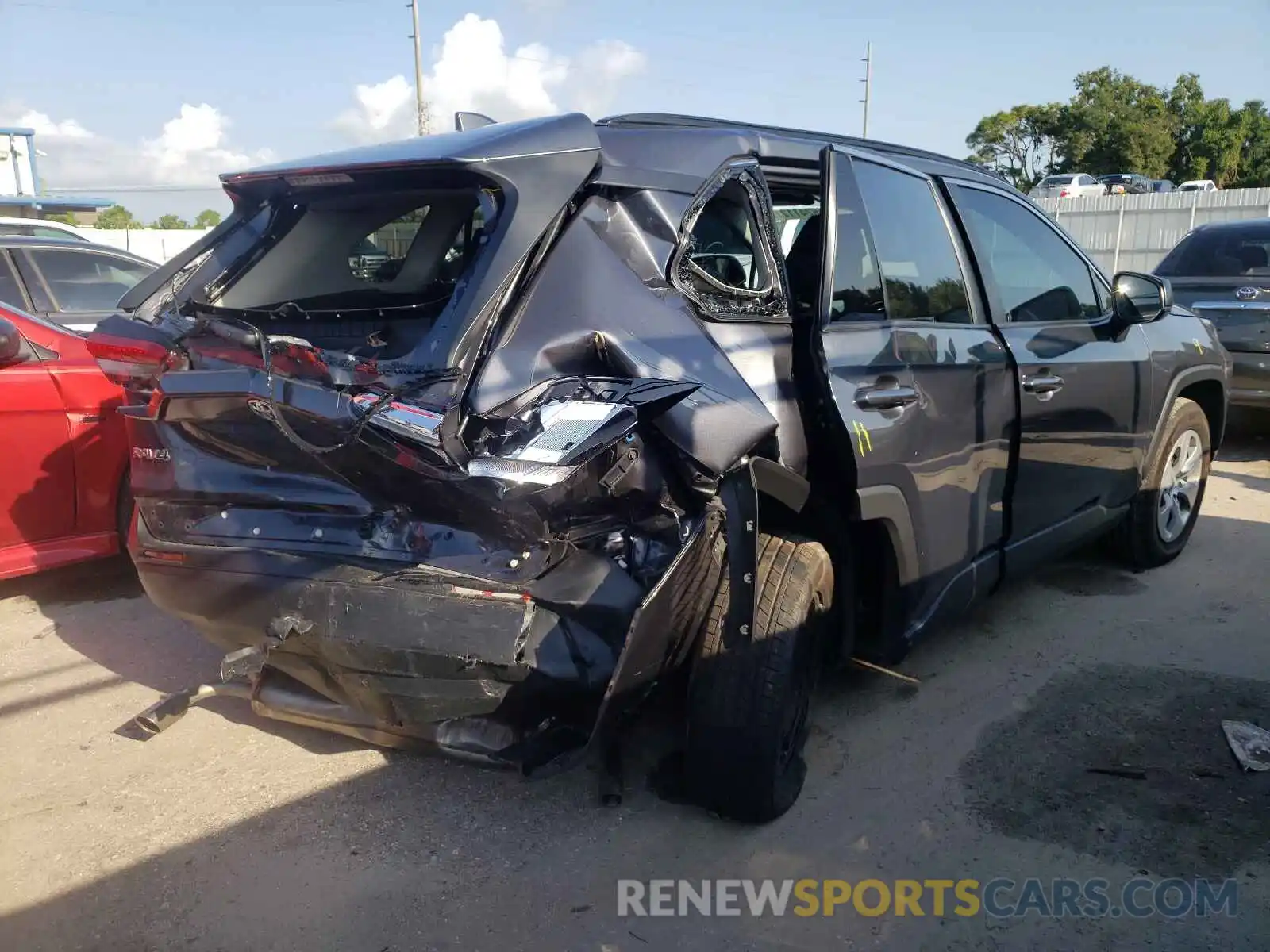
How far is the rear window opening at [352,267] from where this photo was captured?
287cm

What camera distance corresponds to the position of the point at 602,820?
10.0ft

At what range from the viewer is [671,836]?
296 centimetres

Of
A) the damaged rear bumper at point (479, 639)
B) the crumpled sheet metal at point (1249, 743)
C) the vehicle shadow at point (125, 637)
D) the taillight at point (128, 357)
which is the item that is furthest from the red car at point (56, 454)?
the crumpled sheet metal at point (1249, 743)

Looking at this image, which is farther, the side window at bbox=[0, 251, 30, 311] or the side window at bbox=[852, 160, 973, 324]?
the side window at bbox=[0, 251, 30, 311]

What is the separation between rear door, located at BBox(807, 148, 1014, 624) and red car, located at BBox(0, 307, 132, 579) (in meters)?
3.27

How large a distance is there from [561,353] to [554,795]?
1.50m

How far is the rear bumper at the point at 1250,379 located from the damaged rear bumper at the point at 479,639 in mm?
6661

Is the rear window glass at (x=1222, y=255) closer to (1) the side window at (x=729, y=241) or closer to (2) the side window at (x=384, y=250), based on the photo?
(1) the side window at (x=729, y=241)

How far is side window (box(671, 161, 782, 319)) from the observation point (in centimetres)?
284

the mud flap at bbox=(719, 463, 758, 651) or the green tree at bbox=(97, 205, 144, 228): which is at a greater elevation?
the green tree at bbox=(97, 205, 144, 228)

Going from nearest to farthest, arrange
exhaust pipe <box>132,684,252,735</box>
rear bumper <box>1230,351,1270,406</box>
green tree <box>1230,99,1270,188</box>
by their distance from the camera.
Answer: exhaust pipe <box>132,684,252,735</box>
rear bumper <box>1230,351,1270,406</box>
green tree <box>1230,99,1270,188</box>

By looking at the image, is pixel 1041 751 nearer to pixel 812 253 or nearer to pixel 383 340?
pixel 812 253

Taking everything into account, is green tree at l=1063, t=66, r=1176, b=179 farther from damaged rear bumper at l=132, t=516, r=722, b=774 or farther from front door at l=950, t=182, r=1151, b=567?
damaged rear bumper at l=132, t=516, r=722, b=774

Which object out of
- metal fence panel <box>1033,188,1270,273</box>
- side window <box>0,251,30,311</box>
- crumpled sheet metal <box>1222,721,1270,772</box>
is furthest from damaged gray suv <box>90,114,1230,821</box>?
metal fence panel <box>1033,188,1270,273</box>
